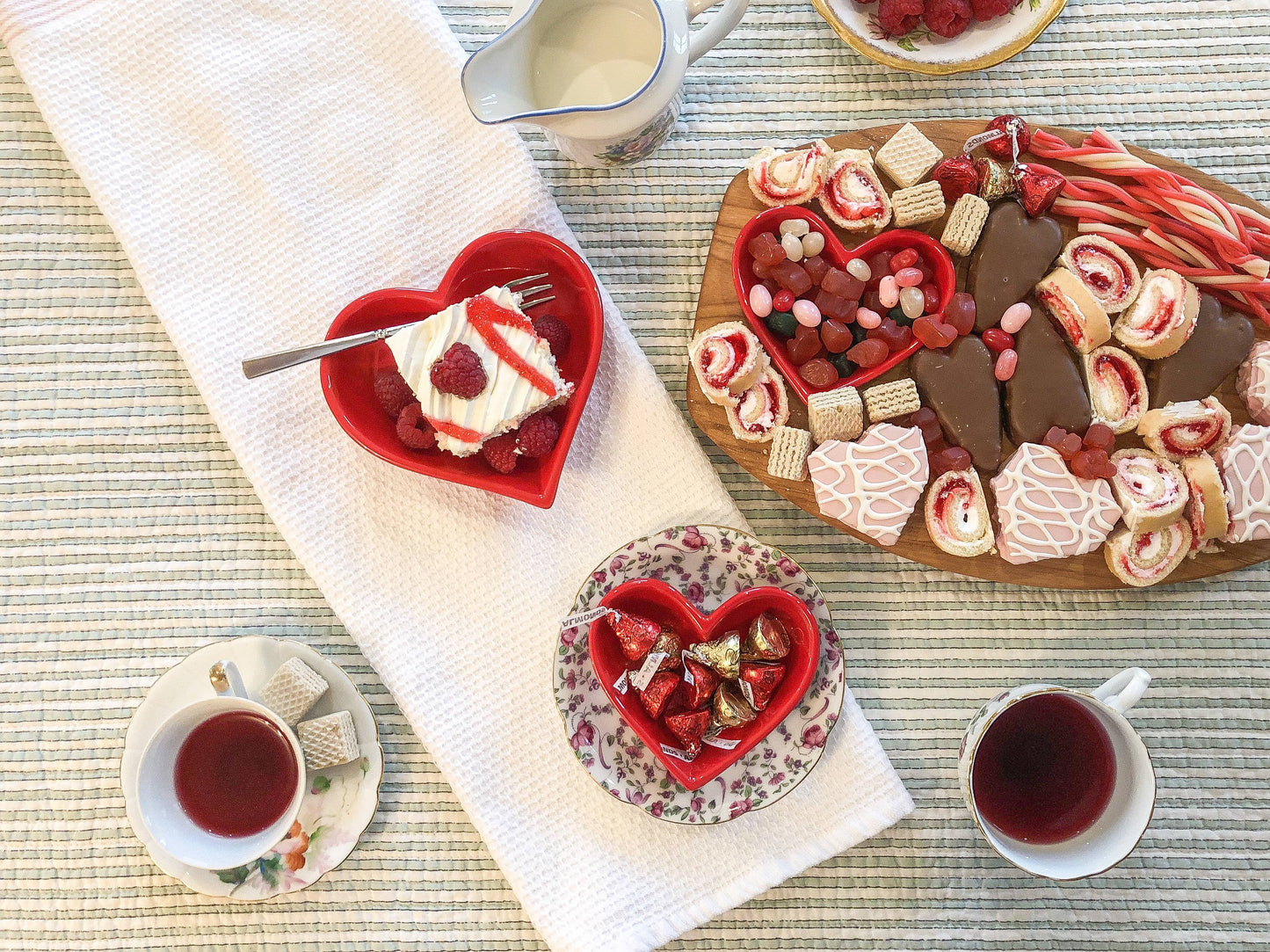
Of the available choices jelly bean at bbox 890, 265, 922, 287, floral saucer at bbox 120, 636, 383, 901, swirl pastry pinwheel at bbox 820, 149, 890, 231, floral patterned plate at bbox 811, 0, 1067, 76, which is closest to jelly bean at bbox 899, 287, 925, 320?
jelly bean at bbox 890, 265, 922, 287

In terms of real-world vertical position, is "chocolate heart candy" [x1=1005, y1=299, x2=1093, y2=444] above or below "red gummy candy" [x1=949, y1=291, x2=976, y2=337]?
below

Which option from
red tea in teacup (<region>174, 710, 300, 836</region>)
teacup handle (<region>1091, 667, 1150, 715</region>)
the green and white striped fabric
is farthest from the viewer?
the green and white striped fabric

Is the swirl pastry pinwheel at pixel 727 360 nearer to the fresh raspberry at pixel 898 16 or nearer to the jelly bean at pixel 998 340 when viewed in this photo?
the jelly bean at pixel 998 340

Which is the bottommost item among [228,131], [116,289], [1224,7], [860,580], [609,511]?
[860,580]

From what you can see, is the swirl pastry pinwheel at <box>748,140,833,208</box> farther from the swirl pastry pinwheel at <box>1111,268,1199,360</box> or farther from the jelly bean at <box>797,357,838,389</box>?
the swirl pastry pinwheel at <box>1111,268,1199,360</box>

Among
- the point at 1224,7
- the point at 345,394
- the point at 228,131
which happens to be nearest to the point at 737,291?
the point at 345,394

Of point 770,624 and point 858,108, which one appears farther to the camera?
point 858,108

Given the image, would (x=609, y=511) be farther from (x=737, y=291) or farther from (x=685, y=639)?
(x=737, y=291)

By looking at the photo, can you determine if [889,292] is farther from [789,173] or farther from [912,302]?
[789,173]
